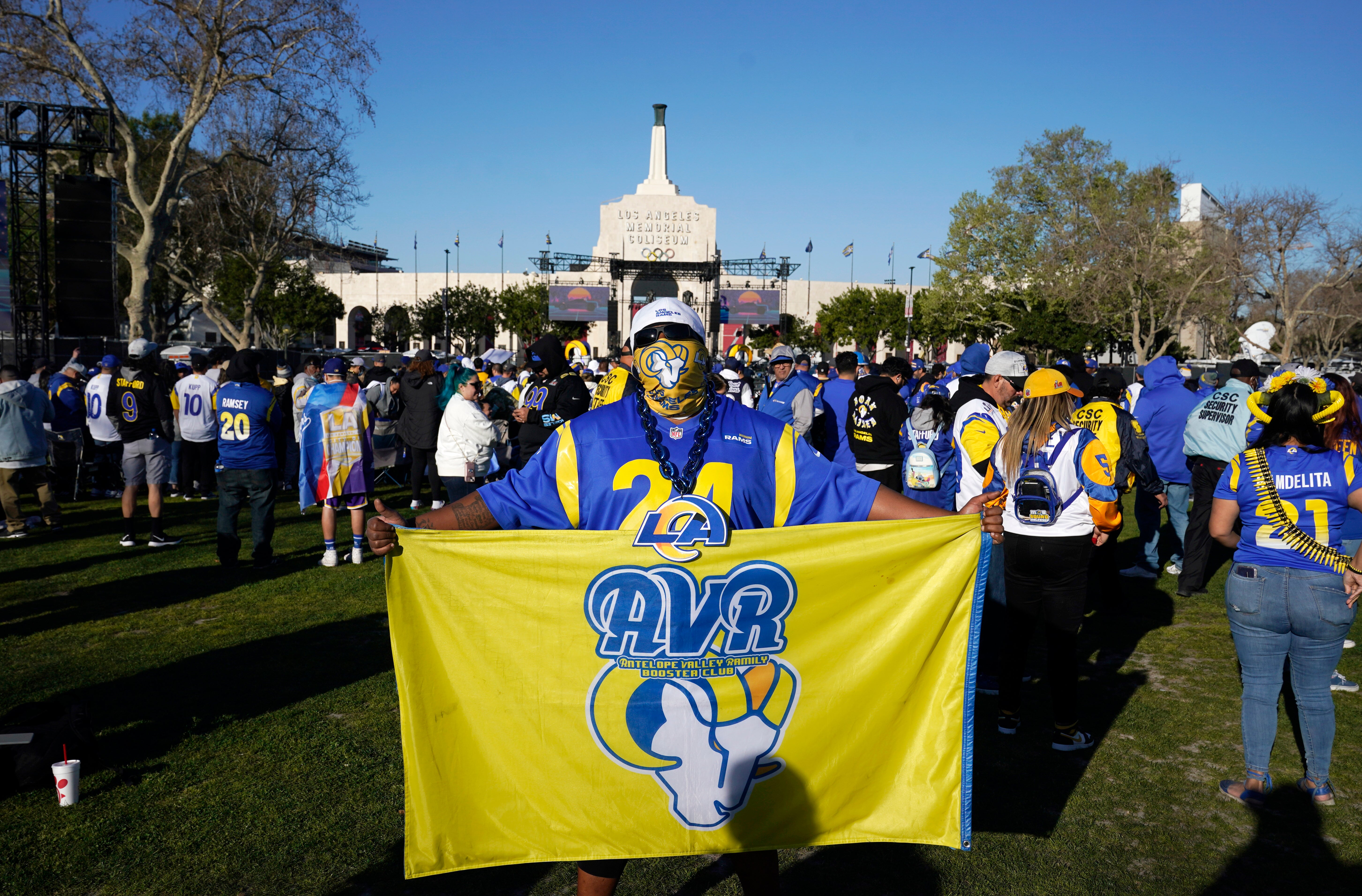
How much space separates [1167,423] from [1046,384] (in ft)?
17.0

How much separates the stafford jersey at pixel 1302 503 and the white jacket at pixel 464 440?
274 inches

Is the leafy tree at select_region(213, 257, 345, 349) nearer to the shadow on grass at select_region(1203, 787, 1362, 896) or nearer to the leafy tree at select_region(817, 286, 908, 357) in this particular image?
the leafy tree at select_region(817, 286, 908, 357)

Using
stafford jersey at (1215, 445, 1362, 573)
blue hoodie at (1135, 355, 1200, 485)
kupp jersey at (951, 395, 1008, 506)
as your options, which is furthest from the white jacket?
stafford jersey at (1215, 445, 1362, 573)

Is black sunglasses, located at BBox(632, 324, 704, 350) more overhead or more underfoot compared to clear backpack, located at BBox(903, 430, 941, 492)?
more overhead

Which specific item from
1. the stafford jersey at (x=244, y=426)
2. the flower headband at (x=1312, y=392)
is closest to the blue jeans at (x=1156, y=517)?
the flower headband at (x=1312, y=392)

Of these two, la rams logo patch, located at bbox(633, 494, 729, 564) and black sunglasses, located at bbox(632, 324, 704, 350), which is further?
black sunglasses, located at bbox(632, 324, 704, 350)

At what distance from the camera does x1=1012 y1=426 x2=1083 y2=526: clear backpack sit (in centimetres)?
476

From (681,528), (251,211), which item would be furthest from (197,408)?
(251,211)

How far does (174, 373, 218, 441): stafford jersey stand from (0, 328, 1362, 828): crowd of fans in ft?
0.13

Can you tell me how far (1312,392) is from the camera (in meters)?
4.08

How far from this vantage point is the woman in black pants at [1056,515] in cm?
476

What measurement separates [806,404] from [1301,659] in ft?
24.3

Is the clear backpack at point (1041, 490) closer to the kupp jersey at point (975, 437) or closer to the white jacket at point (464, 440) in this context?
the kupp jersey at point (975, 437)

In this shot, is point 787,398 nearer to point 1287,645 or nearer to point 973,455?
point 973,455
